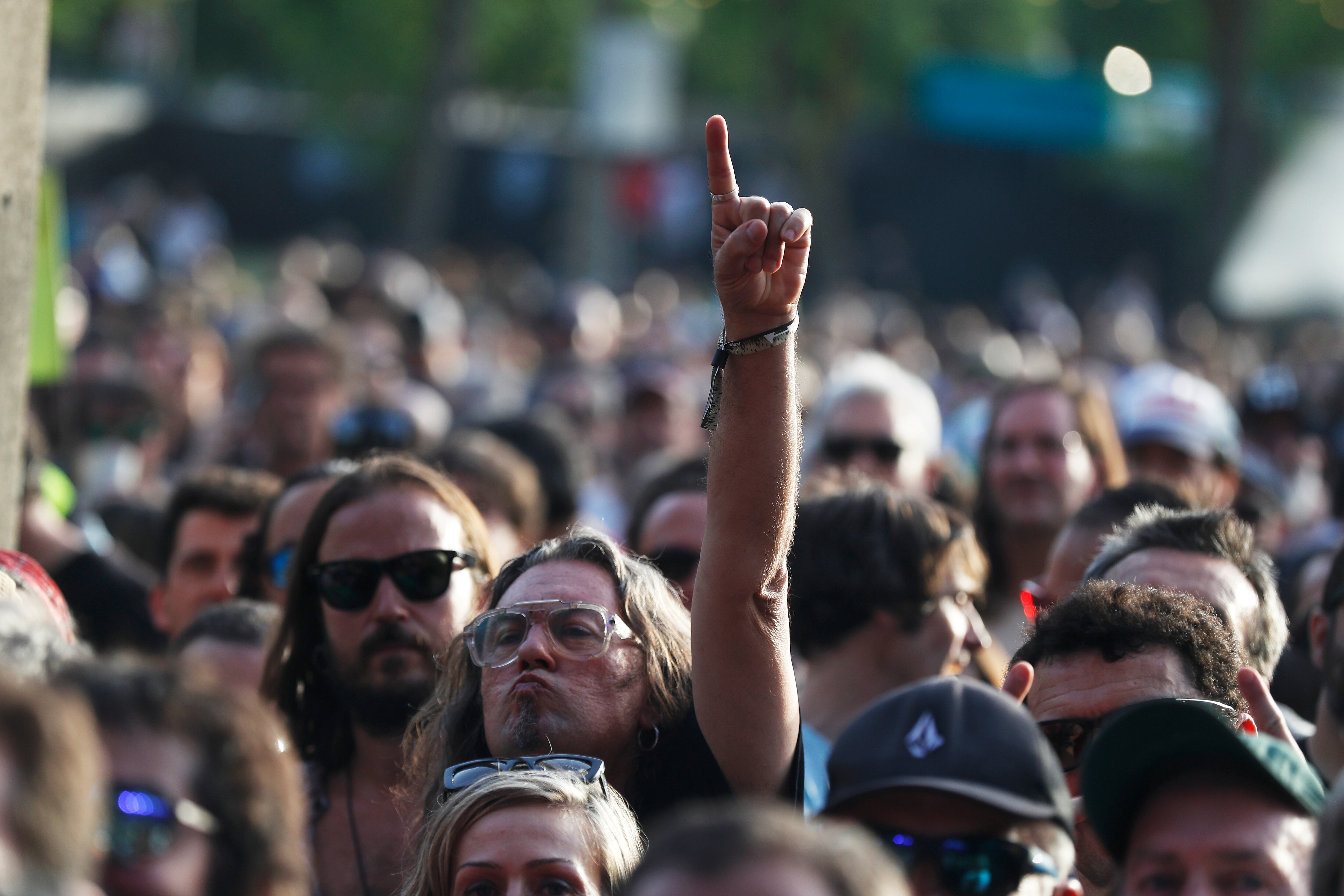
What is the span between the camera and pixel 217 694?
199 centimetres

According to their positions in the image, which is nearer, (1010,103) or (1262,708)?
(1262,708)

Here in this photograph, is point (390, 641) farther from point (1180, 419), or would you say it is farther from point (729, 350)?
point (1180, 419)

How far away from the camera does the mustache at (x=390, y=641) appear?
12.3 feet

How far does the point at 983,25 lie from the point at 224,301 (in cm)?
2826

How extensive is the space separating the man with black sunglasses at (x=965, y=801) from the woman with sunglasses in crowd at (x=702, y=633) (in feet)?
1.54

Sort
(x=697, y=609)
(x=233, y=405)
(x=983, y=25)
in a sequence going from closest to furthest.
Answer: (x=697, y=609) → (x=233, y=405) → (x=983, y=25)

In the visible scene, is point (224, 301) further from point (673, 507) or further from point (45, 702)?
point (45, 702)

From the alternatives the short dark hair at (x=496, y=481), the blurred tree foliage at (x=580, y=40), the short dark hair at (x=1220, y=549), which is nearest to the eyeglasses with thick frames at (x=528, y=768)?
the short dark hair at (x=1220, y=549)

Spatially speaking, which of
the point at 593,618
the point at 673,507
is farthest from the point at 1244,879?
the point at 673,507

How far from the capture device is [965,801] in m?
2.20

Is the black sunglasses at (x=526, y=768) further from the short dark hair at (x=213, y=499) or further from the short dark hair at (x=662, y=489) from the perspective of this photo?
the short dark hair at (x=213, y=499)

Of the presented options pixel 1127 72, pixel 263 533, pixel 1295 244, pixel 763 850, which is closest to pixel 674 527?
pixel 263 533

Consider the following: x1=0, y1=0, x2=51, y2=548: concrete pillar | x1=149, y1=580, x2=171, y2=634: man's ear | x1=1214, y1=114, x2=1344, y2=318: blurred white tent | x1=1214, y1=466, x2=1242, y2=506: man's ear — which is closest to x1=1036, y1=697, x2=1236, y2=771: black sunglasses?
x1=0, y1=0, x2=51, y2=548: concrete pillar

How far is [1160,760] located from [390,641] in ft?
6.36
